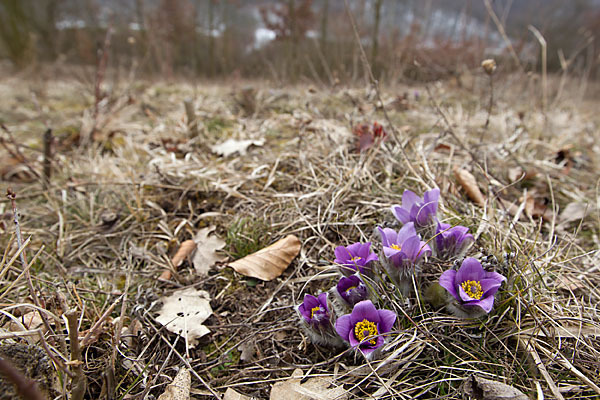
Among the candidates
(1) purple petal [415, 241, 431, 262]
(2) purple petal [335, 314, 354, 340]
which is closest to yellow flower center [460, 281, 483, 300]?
(1) purple petal [415, 241, 431, 262]

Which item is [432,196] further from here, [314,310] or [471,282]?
[314,310]

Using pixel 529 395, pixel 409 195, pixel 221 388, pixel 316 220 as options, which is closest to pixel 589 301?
pixel 529 395

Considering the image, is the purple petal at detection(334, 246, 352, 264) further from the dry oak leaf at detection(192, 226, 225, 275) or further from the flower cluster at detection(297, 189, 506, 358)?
the dry oak leaf at detection(192, 226, 225, 275)

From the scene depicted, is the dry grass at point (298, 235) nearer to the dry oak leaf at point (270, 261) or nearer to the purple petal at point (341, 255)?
the dry oak leaf at point (270, 261)

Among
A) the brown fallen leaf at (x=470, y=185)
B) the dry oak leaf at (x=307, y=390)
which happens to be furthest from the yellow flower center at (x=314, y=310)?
the brown fallen leaf at (x=470, y=185)

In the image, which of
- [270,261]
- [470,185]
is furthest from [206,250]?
[470,185]

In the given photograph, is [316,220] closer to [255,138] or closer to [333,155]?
[333,155]
